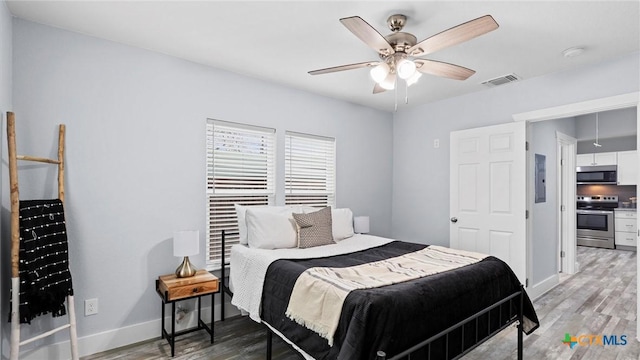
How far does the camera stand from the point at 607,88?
10.0ft

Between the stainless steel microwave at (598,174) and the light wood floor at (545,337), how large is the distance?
134 inches

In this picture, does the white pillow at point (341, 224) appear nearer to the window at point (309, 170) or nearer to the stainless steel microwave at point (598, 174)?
the window at point (309, 170)

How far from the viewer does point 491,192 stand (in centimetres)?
384

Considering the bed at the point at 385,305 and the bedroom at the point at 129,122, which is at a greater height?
the bedroom at the point at 129,122

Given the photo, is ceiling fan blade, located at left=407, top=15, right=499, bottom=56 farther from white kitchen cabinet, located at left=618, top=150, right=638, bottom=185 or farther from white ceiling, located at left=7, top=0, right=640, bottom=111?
white kitchen cabinet, located at left=618, top=150, right=638, bottom=185

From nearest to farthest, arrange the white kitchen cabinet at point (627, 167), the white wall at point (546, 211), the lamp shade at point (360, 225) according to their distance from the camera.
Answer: the white wall at point (546, 211) < the lamp shade at point (360, 225) < the white kitchen cabinet at point (627, 167)

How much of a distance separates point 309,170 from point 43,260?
8.85ft

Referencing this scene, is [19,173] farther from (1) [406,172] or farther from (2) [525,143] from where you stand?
(2) [525,143]

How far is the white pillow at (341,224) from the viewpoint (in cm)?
353

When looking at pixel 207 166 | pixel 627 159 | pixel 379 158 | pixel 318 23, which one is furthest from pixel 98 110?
pixel 627 159

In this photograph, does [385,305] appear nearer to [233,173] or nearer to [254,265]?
[254,265]

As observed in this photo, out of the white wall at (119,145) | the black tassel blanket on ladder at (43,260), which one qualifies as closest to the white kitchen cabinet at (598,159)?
the white wall at (119,145)

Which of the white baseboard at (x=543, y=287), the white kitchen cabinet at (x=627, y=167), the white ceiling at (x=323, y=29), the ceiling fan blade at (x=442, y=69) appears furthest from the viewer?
the white kitchen cabinet at (x=627, y=167)

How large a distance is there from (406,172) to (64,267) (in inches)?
163
